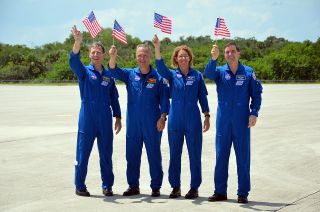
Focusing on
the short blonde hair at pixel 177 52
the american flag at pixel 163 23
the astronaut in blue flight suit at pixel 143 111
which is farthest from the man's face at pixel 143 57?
the american flag at pixel 163 23

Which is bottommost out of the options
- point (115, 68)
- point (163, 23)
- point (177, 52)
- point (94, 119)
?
point (94, 119)

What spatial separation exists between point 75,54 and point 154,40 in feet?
3.56

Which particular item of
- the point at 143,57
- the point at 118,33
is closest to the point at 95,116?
the point at 143,57

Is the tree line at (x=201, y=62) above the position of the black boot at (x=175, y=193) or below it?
above

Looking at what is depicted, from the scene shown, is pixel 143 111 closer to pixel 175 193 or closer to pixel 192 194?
pixel 175 193

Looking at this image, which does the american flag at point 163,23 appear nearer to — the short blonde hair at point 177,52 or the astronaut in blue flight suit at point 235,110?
the short blonde hair at point 177,52

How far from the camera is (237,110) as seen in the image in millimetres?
7051

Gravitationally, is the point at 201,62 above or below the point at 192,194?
above

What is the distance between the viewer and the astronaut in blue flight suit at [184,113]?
7309 mm

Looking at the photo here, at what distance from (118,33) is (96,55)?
3.21 ft

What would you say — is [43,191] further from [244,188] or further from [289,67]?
[289,67]

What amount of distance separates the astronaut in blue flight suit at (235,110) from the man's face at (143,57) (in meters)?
0.88

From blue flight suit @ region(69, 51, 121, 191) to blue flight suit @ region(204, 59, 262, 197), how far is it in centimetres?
149

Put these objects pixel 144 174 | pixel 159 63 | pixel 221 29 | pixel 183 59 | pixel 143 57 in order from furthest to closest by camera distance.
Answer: pixel 144 174 → pixel 221 29 → pixel 143 57 → pixel 183 59 → pixel 159 63
